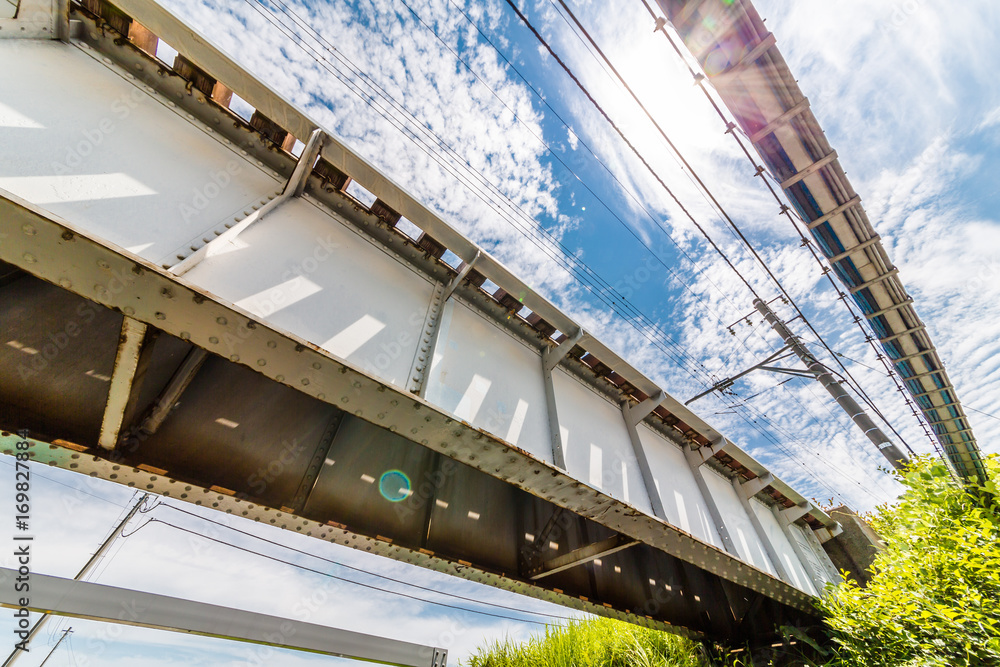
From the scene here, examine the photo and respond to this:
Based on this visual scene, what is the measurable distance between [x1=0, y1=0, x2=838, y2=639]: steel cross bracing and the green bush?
4.79 feet

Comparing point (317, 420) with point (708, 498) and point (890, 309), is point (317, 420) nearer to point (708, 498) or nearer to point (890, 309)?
point (708, 498)

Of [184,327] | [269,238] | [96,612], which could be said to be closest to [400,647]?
[96,612]

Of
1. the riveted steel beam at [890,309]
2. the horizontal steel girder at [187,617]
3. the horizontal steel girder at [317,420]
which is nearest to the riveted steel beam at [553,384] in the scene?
the horizontal steel girder at [317,420]

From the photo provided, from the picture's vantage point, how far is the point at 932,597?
5566 mm

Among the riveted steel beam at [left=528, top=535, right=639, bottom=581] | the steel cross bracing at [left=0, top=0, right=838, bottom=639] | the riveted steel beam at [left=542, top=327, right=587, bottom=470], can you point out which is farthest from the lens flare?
the riveted steel beam at [left=528, top=535, right=639, bottom=581]

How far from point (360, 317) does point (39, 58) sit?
293cm

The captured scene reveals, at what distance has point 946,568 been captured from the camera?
5.67 metres

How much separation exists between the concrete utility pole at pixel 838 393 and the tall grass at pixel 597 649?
23.8ft

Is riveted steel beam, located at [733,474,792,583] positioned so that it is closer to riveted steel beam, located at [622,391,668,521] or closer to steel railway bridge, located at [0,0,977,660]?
steel railway bridge, located at [0,0,977,660]

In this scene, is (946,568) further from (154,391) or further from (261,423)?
(154,391)

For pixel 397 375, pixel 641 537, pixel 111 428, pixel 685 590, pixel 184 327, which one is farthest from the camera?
pixel 685 590

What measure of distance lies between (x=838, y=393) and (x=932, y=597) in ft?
17.9

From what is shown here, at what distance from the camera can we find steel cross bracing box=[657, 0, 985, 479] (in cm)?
517

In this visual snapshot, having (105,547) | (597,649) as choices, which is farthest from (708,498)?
(105,547)
